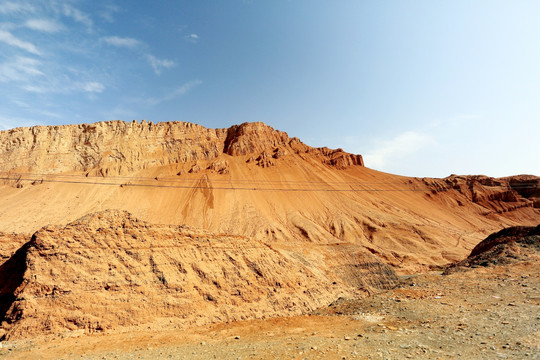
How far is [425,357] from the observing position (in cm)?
654

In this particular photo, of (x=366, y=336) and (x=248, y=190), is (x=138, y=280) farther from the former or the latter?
(x=248, y=190)

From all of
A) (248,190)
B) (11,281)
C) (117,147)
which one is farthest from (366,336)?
(117,147)

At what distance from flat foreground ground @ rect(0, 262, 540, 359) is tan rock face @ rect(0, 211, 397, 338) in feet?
2.17

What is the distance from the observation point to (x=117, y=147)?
50.2 m

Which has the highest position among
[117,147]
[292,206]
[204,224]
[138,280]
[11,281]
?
[117,147]

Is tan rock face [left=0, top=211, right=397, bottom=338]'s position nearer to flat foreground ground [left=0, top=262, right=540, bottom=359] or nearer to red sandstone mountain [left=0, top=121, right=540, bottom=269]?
flat foreground ground [left=0, top=262, right=540, bottom=359]

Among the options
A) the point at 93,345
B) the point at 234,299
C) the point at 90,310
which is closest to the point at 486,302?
the point at 234,299

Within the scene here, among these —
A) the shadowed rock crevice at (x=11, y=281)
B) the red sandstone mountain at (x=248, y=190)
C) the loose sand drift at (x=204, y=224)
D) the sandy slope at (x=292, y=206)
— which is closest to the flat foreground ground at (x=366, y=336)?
the loose sand drift at (x=204, y=224)

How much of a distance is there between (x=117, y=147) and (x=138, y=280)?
152 ft

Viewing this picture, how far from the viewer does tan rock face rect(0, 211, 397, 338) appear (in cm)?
877

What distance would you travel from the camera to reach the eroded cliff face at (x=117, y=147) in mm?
47688

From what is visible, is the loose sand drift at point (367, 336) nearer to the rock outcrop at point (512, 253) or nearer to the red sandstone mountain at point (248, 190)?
the rock outcrop at point (512, 253)

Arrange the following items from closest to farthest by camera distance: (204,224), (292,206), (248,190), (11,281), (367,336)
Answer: (367,336) → (11,281) → (204,224) → (292,206) → (248,190)

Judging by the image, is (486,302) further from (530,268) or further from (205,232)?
(205,232)
